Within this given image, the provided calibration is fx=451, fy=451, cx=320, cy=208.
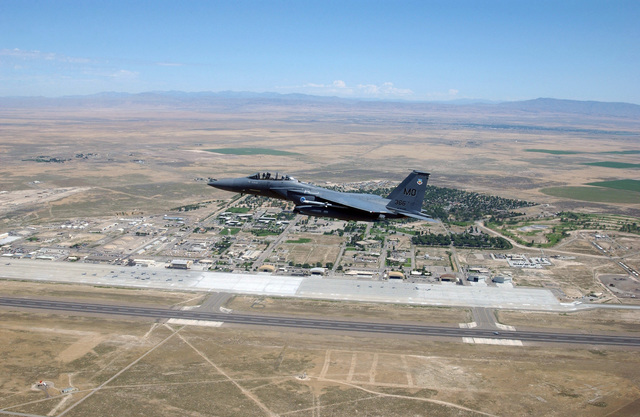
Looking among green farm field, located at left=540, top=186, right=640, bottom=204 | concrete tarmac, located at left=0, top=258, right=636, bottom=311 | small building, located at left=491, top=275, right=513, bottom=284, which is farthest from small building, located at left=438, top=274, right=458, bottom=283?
green farm field, located at left=540, top=186, right=640, bottom=204

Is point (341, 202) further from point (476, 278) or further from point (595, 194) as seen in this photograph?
point (595, 194)

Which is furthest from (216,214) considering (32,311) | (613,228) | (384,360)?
(613,228)

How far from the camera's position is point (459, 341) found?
67312 millimetres

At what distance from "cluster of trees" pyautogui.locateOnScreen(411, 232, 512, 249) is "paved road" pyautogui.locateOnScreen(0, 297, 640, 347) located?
1853 inches

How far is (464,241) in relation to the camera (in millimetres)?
118188

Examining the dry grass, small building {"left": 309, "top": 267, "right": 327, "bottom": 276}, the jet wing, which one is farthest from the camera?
small building {"left": 309, "top": 267, "right": 327, "bottom": 276}

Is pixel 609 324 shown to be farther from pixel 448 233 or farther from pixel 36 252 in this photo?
pixel 36 252

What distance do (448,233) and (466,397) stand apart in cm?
7802

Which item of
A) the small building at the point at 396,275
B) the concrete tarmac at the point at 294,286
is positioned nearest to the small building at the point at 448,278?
the concrete tarmac at the point at 294,286

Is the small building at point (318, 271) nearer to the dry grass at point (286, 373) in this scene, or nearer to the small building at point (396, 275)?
the small building at point (396, 275)

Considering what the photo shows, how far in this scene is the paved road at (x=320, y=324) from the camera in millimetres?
68438

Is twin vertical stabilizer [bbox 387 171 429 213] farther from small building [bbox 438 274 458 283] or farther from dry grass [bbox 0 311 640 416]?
small building [bbox 438 274 458 283]

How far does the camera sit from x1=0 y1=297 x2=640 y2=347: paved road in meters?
68.4

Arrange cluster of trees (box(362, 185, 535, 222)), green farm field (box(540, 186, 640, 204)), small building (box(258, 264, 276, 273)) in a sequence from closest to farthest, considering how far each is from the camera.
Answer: small building (box(258, 264, 276, 273)) < cluster of trees (box(362, 185, 535, 222)) < green farm field (box(540, 186, 640, 204))
